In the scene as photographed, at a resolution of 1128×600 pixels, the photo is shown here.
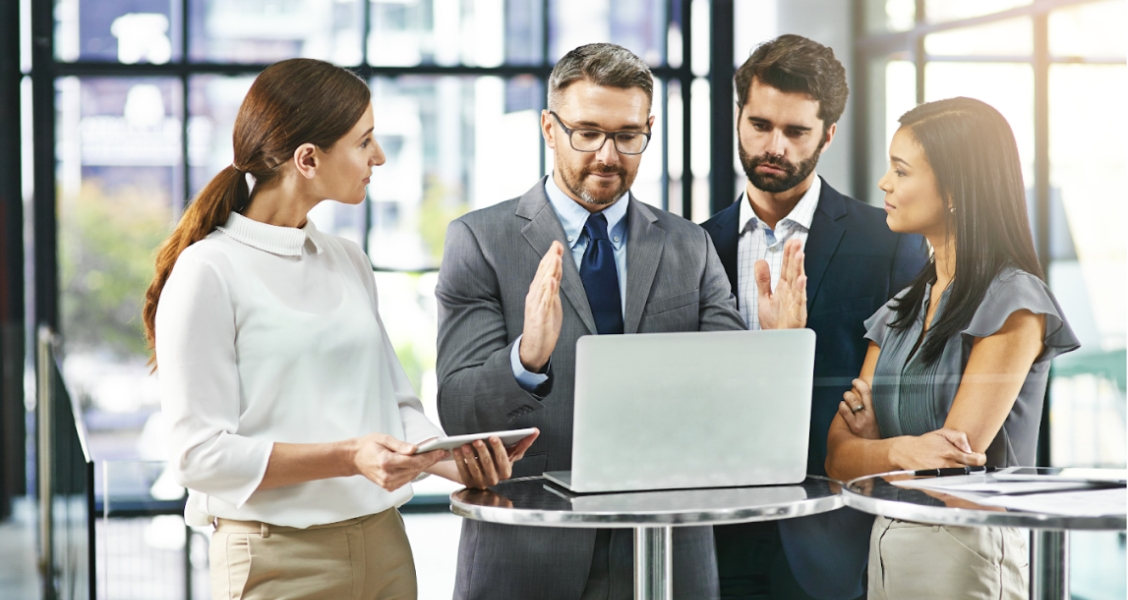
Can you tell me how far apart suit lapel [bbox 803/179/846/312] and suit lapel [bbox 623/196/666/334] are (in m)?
0.41

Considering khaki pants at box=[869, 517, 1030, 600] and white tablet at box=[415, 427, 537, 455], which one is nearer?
white tablet at box=[415, 427, 537, 455]

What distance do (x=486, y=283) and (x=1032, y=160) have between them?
152cm

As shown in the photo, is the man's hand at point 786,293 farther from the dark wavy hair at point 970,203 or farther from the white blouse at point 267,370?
the white blouse at point 267,370

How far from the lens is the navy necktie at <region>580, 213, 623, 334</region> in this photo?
2666 mm

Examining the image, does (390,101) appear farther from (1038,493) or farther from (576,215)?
(1038,493)

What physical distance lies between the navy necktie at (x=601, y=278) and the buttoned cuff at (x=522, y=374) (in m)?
0.25

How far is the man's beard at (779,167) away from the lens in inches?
111

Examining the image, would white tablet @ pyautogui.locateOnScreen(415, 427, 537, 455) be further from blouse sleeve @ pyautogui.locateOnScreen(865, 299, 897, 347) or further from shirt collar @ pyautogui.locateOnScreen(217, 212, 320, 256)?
blouse sleeve @ pyautogui.locateOnScreen(865, 299, 897, 347)

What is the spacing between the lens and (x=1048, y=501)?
6.10ft

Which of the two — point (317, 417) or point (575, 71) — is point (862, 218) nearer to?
point (575, 71)

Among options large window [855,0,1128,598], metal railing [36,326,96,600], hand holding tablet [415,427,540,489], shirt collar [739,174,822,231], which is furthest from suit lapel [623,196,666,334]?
metal railing [36,326,96,600]

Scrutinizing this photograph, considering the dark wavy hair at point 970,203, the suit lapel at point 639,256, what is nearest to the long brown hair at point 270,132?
the suit lapel at point 639,256

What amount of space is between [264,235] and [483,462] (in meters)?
0.61

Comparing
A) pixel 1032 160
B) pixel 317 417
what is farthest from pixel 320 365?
pixel 1032 160
